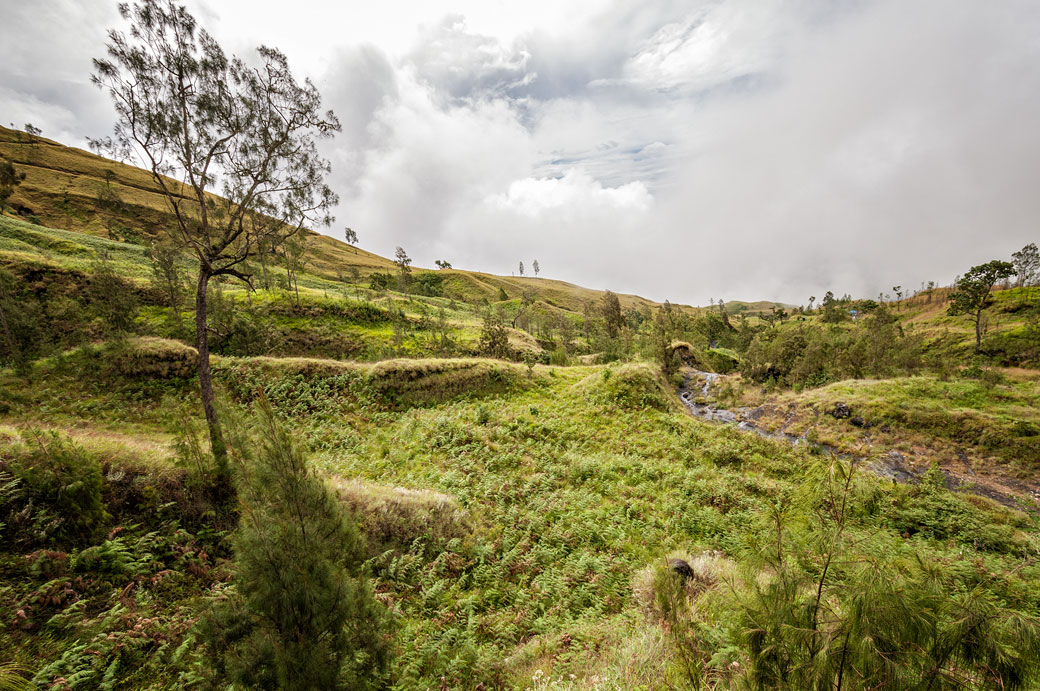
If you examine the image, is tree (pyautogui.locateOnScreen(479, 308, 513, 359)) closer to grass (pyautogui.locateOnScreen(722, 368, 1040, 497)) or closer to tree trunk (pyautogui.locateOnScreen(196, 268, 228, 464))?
grass (pyautogui.locateOnScreen(722, 368, 1040, 497))

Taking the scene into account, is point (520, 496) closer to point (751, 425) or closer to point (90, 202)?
point (751, 425)

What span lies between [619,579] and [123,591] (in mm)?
10717

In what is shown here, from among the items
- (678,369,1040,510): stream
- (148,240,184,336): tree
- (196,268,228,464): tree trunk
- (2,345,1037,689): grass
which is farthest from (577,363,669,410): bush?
(148,240,184,336): tree

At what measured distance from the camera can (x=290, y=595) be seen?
4.01m

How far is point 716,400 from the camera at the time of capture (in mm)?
34344

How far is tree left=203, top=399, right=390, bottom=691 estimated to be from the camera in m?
3.87

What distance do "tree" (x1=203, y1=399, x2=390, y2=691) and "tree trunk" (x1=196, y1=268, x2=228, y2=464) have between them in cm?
708

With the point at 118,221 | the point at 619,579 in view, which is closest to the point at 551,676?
the point at 619,579

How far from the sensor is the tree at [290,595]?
3.87m

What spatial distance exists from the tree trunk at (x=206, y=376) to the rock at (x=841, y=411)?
36.3m

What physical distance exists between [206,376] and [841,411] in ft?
124

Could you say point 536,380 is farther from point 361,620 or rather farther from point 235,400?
point 361,620

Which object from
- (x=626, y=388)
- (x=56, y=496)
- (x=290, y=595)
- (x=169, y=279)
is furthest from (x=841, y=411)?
(x=169, y=279)

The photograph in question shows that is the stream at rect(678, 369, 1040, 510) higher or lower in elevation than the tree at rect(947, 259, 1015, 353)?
lower
